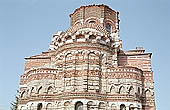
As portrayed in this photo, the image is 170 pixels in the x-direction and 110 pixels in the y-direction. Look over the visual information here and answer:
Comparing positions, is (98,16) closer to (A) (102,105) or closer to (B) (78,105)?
(A) (102,105)

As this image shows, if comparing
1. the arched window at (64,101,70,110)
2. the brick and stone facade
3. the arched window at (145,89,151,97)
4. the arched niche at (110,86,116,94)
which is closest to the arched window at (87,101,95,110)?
the brick and stone facade

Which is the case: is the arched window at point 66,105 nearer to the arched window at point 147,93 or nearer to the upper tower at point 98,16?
the arched window at point 147,93

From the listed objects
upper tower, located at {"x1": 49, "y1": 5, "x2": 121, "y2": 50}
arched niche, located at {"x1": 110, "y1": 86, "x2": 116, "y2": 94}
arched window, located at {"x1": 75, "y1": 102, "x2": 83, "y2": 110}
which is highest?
upper tower, located at {"x1": 49, "y1": 5, "x2": 121, "y2": 50}

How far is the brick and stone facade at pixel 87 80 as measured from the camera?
1720 cm

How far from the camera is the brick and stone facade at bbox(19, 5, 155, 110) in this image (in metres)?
17.2

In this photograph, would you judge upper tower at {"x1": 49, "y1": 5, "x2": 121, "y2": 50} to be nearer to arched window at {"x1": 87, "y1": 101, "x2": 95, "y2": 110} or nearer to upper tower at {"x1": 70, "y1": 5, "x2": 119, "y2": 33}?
upper tower at {"x1": 70, "y1": 5, "x2": 119, "y2": 33}

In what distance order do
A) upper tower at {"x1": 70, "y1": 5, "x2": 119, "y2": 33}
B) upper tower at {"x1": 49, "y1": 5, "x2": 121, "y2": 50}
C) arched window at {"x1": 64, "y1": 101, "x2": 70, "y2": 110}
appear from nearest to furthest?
1. arched window at {"x1": 64, "y1": 101, "x2": 70, "y2": 110}
2. upper tower at {"x1": 49, "y1": 5, "x2": 121, "y2": 50}
3. upper tower at {"x1": 70, "y1": 5, "x2": 119, "y2": 33}

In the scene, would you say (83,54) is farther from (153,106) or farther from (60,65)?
(153,106)

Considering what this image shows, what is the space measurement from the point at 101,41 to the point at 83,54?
2.05m

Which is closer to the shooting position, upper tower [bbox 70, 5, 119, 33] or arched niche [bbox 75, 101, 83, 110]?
arched niche [bbox 75, 101, 83, 110]

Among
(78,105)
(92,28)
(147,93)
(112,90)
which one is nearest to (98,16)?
(92,28)

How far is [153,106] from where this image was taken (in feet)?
61.9

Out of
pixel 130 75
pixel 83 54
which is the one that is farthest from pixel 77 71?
pixel 130 75

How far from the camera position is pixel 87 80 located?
17.3 meters
